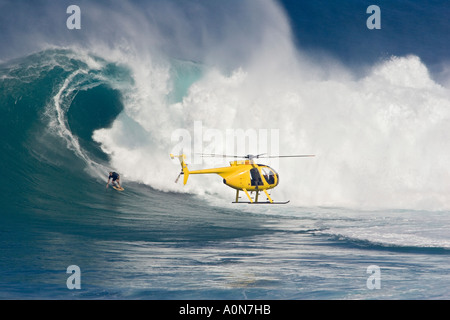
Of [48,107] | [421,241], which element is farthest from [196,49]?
[421,241]

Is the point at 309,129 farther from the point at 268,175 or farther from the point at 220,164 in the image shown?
the point at 268,175

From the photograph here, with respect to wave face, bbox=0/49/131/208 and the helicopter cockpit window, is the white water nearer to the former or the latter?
wave face, bbox=0/49/131/208

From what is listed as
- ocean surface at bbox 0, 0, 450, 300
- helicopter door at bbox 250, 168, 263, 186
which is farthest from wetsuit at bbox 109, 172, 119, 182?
helicopter door at bbox 250, 168, 263, 186

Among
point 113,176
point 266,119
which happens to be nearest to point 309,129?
point 266,119

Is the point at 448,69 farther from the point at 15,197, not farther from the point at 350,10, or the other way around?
the point at 15,197

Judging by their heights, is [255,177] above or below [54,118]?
below

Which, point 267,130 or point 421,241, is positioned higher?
point 267,130
